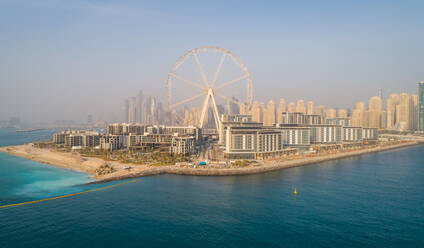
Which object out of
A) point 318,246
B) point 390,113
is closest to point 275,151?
point 318,246

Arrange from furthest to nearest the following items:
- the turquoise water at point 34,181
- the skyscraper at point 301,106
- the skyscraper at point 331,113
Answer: the skyscraper at point 331,113
the skyscraper at point 301,106
the turquoise water at point 34,181

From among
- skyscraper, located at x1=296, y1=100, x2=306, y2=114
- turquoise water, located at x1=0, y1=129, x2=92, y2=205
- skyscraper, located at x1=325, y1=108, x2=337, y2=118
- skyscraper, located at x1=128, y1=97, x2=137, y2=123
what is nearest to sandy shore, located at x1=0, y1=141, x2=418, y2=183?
turquoise water, located at x1=0, y1=129, x2=92, y2=205

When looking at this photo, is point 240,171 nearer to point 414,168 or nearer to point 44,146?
point 414,168

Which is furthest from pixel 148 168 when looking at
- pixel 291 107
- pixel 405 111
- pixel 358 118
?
pixel 405 111

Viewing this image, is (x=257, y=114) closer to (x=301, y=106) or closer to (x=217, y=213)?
(x=301, y=106)

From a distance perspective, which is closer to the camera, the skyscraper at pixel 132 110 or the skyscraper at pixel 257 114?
the skyscraper at pixel 257 114

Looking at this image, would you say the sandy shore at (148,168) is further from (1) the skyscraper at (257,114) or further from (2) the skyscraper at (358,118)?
(2) the skyscraper at (358,118)

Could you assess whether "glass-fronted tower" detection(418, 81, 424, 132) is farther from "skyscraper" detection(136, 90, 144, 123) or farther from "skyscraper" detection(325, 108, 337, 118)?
"skyscraper" detection(136, 90, 144, 123)

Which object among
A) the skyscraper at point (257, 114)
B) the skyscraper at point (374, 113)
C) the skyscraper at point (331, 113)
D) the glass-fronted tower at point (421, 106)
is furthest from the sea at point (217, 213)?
the skyscraper at point (374, 113)
